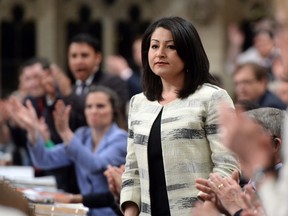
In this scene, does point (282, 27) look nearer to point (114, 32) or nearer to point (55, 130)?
point (55, 130)

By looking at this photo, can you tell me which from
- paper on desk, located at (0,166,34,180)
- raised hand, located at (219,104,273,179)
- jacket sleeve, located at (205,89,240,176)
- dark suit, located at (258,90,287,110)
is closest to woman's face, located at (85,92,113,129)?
paper on desk, located at (0,166,34,180)

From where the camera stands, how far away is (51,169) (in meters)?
8.45

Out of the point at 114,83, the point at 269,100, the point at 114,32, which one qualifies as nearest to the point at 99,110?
the point at 269,100

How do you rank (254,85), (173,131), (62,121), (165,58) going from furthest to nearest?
(254,85) → (62,121) → (165,58) → (173,131)

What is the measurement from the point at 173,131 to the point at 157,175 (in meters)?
0.22

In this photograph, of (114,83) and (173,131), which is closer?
(173,131)

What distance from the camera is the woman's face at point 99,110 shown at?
26.5 ft

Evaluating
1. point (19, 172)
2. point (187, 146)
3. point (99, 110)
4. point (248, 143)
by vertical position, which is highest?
point (248, 143)

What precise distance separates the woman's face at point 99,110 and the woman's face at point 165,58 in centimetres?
252

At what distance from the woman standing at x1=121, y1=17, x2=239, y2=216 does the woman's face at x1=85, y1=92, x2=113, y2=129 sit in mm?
2435

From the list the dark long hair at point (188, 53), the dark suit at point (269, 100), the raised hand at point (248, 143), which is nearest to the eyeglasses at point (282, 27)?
the raised hand at point (248, 143)

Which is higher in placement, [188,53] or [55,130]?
[188,53]

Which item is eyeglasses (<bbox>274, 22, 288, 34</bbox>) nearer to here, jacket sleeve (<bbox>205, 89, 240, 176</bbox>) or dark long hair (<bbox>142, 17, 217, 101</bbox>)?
jacket sleeve (<bbox>205, 89, 240, 176</bbox>)

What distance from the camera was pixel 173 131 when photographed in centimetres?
537
